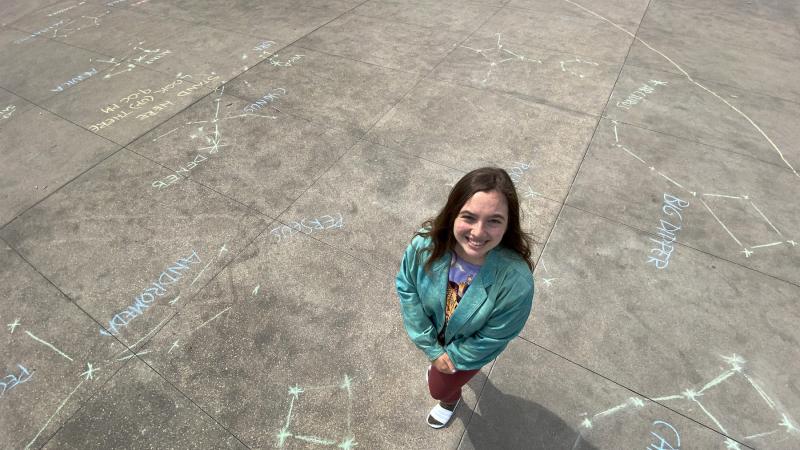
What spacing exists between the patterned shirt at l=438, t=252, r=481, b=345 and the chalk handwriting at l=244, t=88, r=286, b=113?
458cm

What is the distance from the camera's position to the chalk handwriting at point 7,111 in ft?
18.5

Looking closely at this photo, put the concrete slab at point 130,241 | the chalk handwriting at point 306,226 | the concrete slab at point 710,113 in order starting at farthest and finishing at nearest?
the concrete slab at point 710,113 → the chalk handwriting at point 306,226 → the concrete slab at point 130,241

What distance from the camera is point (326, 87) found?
5.98 metres

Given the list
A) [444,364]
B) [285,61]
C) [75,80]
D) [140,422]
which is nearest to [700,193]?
[444,364]

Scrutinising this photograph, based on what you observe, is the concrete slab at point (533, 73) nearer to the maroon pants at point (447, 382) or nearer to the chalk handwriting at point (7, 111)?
the maroon pants at point (447, 382)

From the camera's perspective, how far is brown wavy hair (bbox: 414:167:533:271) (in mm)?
1720

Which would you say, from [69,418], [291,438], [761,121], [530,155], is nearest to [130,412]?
[69,418]

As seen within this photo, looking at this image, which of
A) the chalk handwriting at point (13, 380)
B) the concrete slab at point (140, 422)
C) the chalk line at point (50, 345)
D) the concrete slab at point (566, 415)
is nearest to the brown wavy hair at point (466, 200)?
the concrete slab at point (566, 415)

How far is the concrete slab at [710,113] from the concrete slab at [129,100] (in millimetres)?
6061

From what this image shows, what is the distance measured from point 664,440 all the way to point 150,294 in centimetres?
411

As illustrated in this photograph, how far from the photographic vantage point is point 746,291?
11.3 feet

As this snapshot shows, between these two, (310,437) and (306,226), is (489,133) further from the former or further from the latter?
(310,437)

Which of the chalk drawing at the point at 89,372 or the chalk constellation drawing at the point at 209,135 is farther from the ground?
the chalk constellation drawing at the point at 209,135

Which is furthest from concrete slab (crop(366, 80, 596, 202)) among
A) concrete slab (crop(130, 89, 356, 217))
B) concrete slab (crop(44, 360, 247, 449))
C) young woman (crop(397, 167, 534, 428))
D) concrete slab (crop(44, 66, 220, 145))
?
concrete slab (crop(44, 360, 247, 449))
